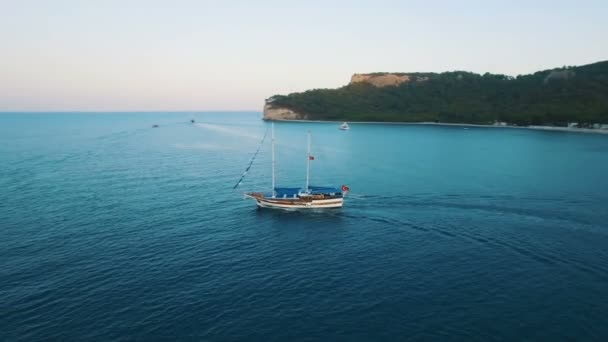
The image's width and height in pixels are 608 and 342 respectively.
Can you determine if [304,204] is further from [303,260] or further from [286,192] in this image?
[303,260]

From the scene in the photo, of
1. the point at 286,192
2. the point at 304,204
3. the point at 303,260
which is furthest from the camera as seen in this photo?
the point at 286,192

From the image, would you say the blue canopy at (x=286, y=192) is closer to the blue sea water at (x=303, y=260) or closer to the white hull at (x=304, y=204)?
the white hull at (x=304, y=204)

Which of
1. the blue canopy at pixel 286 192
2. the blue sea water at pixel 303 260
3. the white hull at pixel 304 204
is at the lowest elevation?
the blue sea water at pixel 303 260

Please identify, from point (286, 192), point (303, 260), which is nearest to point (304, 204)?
point (286, 192)

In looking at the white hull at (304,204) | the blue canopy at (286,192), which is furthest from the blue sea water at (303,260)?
the blue canopy at (286,192)

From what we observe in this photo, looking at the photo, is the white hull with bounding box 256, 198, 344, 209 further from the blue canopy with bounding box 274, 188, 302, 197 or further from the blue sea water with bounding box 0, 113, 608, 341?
the blue sea water with bounding box 0, 113, 608, 341

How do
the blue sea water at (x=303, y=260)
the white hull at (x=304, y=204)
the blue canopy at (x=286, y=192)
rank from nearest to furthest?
the blue sea water at (x=303, y=260) < the white hull at (x=304, y=204) < the blue canopy at (x=286, y=192)

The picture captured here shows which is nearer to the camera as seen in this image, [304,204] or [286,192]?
[304,204]

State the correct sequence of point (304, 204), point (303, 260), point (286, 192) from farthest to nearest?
point (286, 192) < point (304, 204) < point (303, 260)

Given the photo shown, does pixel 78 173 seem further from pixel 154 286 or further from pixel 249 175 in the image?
pixel 154 286
